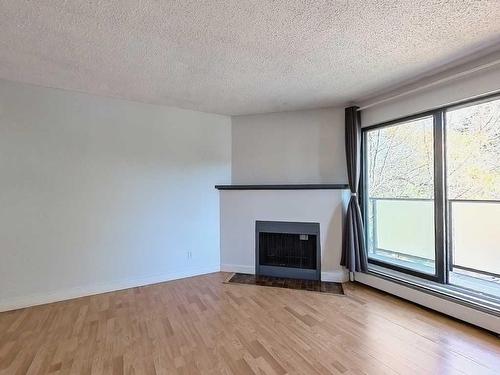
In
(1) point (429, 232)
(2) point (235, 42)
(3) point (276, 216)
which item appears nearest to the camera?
(2) point (235, 42)

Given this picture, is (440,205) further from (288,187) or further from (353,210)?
(288,187)

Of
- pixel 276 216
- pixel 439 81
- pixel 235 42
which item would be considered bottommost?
pixel 276 216

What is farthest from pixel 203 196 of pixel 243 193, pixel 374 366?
pixel 374 366

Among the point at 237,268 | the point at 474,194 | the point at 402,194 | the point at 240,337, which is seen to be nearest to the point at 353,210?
the point at 402,194

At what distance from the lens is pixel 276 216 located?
12.5ft

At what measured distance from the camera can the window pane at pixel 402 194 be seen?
9.61 feet

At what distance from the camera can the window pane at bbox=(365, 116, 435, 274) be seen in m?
2.93

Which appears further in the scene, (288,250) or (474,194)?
(288,250)

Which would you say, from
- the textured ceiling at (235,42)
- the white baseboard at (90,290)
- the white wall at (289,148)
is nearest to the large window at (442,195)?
the white wall at (289,148)

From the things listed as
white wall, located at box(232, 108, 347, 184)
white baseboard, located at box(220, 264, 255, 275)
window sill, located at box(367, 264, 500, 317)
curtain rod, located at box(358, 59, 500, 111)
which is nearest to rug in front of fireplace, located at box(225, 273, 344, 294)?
white baseboard, located at box(220, 264, 255, 275)

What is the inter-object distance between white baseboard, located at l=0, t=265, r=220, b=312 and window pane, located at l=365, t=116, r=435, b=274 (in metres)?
2.53

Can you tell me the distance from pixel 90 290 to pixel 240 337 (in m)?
2.11

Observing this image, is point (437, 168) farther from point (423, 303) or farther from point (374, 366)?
point (374, 366)

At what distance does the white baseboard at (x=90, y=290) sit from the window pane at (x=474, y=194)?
10.3ft
